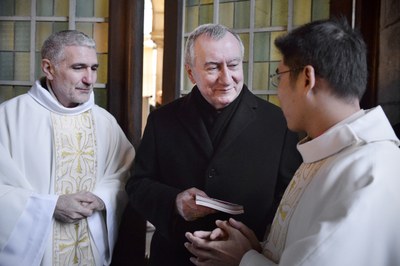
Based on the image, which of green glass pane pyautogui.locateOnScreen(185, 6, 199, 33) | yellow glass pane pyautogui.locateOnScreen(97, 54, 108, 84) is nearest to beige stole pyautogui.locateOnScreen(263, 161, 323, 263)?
green glass pane pyautogui.locateOnScreen(185, 6, 199, 33)

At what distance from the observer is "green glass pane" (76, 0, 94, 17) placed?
3103 mm

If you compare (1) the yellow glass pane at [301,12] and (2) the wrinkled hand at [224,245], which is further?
(1) the yellow glass pane at [301,12]

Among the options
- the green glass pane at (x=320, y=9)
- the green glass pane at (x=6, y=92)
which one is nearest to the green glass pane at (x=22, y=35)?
the green glass pane at (x=6, y=92)

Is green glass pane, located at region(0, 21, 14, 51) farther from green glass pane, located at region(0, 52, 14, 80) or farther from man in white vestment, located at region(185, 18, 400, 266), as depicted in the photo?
man in white vestment, located at region(185, 18, 400, 266)

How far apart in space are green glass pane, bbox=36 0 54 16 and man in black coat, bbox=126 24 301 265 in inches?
55.7

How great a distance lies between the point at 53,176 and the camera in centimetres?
246

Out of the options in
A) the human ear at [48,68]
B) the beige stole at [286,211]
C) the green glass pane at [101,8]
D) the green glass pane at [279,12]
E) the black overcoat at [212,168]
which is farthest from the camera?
the green glass pane at [101,8]

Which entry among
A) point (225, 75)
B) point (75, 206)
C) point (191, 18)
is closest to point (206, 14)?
point (191, 18)

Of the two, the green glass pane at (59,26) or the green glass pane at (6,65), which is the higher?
the green glass pane at (59,26)

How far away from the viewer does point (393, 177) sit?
1.09 metres

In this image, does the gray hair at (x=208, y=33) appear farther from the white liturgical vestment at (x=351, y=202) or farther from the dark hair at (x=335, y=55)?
the white liturgical vestment at (x=351, y=202)

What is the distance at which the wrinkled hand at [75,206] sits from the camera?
2371 mm

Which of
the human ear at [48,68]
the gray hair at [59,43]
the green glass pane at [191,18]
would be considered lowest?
the human ear at [48,68]

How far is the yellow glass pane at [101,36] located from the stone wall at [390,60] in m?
1.77
